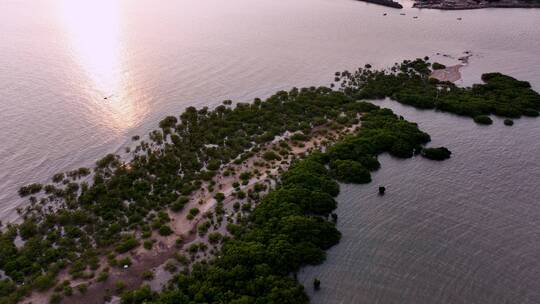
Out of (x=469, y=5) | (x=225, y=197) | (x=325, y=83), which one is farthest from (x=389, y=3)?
(x=225, y=197)

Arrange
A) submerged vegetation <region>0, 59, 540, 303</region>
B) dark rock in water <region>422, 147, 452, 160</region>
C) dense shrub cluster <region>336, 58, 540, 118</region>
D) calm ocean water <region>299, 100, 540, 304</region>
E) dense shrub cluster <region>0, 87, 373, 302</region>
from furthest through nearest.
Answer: dense shrub cluster <region>336, 58, 540, 118</region>
dark rock in water <region>422, 147, 452, 160</region>
dense shrub cluster <region>0, 87, 373, 302</region>
calm ocean water <region>299, 100, 540, 304</region>
submerged vegetation <region>0, 59, 540, 303</region>

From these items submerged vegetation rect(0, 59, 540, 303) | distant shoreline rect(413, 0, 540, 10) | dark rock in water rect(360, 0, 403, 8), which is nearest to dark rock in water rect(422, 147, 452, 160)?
submerged vegetation rect(0, 59, 540, 303)

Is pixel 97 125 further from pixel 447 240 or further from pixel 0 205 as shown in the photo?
pixel 447 240

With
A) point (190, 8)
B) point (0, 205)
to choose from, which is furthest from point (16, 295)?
point (190, 8)

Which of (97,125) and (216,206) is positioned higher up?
(97,125)

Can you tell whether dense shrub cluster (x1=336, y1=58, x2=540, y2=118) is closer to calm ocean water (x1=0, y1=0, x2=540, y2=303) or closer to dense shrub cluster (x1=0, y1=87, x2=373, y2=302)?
calm ocean water (x1=0, y1=0, x2=540, y2=303)

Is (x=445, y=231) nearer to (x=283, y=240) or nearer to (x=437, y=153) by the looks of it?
(x=437, y=153)

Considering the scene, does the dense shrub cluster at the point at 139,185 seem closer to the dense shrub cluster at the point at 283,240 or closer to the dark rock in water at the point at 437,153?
the dense shrub cluster at the point at 283,240
